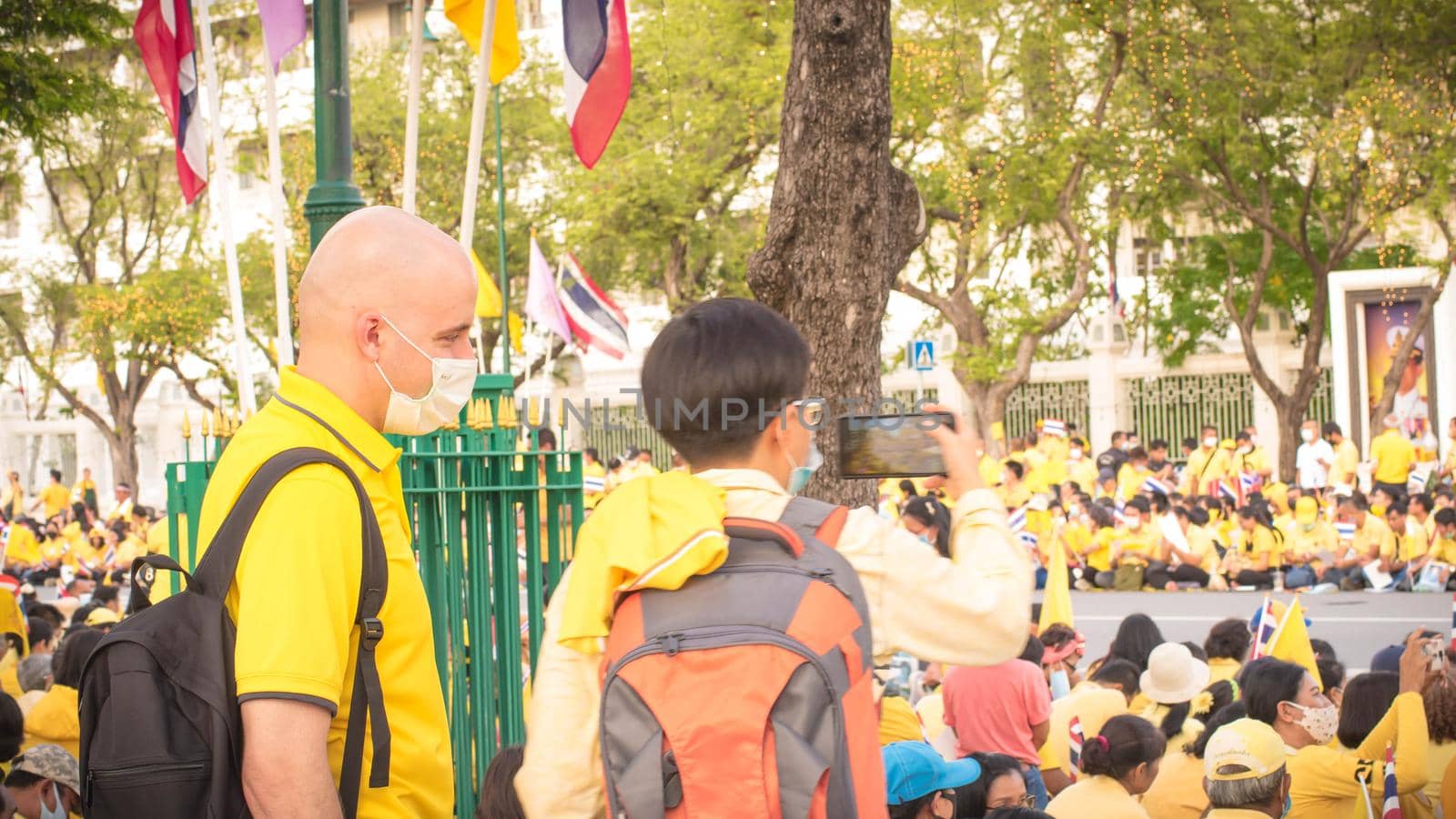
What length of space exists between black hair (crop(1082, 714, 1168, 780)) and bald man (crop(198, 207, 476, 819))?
3.29 metres

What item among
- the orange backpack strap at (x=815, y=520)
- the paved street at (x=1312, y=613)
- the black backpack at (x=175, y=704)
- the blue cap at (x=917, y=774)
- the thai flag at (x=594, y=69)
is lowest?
the paved street at (x=1312, y=613)

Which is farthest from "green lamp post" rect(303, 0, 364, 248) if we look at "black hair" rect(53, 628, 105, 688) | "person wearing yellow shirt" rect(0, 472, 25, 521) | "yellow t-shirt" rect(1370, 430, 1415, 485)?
"person wearing yellow shirt" rect(0, 472, 25, 521)

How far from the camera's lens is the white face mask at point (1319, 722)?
5.87m

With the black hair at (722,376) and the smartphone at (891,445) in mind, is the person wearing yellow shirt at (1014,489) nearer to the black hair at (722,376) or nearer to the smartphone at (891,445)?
the smartphone at (891,445)

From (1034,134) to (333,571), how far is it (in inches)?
866

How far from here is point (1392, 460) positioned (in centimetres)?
1855

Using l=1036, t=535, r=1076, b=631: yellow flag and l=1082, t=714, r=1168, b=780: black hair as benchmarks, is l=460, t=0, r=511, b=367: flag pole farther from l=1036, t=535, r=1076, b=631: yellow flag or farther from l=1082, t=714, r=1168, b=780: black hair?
l=1036, t=535, r=1076, b=631: yellow flag

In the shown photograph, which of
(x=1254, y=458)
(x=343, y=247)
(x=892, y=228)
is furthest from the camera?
(x=1254, y=458)

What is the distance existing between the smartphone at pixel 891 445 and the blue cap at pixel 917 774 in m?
1.57

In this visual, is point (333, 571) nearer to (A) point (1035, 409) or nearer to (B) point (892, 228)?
(B) point (892, 228)

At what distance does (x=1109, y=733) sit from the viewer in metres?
5.46

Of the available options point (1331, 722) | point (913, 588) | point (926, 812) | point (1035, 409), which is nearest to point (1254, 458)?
point (1035, 409)

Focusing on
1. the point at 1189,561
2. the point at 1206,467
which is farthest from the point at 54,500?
the point at 1189,561

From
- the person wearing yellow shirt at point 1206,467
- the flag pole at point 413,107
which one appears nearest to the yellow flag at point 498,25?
the flag pole at point 413,107
